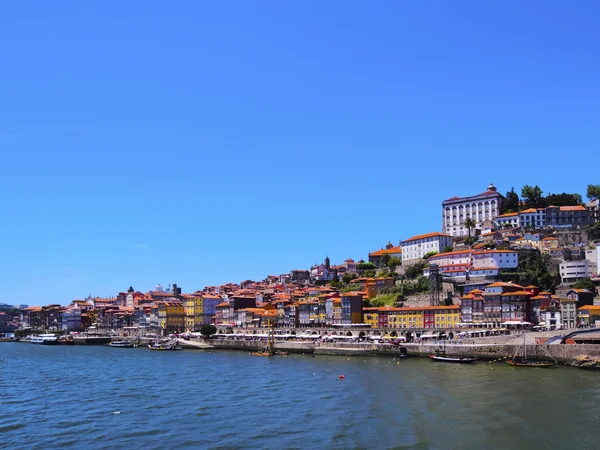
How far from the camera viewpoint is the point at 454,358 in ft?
192

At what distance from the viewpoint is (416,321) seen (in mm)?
77750

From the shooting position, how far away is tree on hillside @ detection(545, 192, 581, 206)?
105125 mm

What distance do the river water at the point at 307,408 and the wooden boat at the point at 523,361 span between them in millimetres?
1939

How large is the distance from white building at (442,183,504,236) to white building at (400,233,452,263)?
7768mm

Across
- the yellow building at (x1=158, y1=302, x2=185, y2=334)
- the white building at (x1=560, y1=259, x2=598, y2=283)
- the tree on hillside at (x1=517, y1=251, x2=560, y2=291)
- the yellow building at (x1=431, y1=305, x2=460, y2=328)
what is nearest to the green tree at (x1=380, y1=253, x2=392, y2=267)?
the tree on hillside at (x1=517, y1=251, x2=560, y2=291)

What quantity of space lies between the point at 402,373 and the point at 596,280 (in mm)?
41437

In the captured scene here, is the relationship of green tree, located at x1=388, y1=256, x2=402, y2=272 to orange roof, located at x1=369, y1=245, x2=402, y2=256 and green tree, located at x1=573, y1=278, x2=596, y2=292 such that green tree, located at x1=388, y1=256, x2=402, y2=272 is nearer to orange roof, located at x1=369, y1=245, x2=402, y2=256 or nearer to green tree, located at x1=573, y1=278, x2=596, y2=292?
orange roof, located at x1=369, y1=245, x2=402, y2=256

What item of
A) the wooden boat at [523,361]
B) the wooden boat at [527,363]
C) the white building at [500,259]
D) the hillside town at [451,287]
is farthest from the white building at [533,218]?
the wooden boat at [527,363]

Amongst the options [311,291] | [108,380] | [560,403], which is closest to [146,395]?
[108,380]

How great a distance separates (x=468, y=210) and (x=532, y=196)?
11.7 meters

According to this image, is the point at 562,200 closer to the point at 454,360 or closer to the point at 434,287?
the point at 434,287

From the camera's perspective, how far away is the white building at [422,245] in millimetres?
105062

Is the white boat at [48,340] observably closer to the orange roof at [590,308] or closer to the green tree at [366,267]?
the green tree at [366,267]

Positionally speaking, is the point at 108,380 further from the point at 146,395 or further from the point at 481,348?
the point at 481,348
